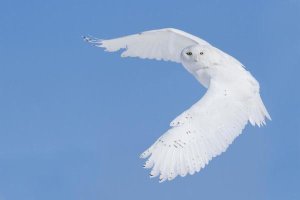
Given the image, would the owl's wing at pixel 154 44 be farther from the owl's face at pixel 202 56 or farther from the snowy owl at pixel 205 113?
the owl's face at pixel 202 56

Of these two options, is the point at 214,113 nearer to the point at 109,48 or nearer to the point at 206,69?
the point at 206,69

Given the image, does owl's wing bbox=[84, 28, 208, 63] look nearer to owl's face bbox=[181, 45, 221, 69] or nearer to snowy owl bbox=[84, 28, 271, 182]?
snowy owl bbox=[84, 28, 271, 182]

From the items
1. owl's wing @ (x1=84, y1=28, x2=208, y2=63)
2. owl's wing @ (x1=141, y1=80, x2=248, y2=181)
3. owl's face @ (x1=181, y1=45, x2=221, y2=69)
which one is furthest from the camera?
Result: owl's wing @ (x1=84, y1=28, x2=208, y2=63)

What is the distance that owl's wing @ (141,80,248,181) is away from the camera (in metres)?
9.10

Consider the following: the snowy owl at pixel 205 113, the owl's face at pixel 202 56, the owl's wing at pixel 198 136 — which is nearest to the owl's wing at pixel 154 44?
the snowy owl at pixel 205 113

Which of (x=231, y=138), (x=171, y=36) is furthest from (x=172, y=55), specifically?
(x=231, y=138)

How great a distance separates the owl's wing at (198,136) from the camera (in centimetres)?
910

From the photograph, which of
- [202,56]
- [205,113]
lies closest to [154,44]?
[202,56]

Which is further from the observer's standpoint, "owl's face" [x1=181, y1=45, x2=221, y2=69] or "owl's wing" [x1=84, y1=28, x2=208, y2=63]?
"owl's wing" [x1=84, y1=28, x2=208, y2=63]

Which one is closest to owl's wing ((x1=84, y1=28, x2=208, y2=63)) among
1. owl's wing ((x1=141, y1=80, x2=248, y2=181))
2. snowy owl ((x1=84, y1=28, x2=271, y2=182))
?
snowy owl ((x1=84, y1=28, x2=271, y2=182))

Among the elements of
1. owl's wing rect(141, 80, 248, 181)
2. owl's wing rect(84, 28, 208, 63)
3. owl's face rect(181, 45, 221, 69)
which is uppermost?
owl's wing rect(84, 28, 208, 63)

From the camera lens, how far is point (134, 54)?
1306cm

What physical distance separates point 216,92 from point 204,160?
1.31 m

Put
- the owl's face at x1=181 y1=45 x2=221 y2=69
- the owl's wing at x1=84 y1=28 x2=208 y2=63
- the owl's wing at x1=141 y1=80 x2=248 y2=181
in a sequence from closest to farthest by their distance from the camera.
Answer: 1. the owl's wing at x1=141 y1=80 x2=248 y2=181
2. the owl's face at x1=181 y1=45 x2=221 y2=69
3. the owl's wing at x1=84 y1=28 x2=208 y2=63
